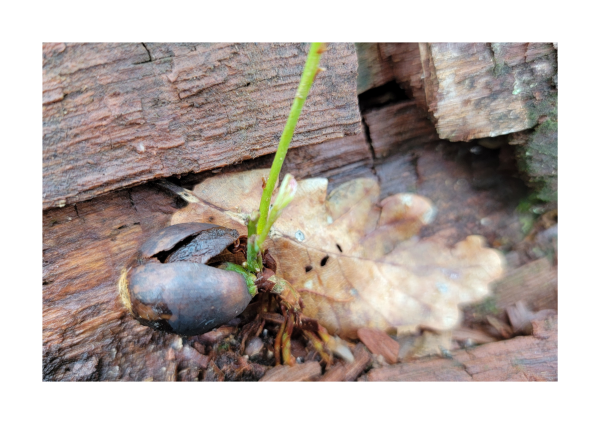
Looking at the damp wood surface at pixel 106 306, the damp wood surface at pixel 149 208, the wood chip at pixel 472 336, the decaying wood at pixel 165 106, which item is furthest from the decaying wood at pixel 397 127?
the wood chip at pixel 472 336

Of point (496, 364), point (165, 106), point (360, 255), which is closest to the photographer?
point (165, 106)

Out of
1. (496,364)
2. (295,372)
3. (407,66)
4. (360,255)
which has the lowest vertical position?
(496,364)

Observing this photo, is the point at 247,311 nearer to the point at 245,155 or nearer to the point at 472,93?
the point at 245,155

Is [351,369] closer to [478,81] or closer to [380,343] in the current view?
[380,343]

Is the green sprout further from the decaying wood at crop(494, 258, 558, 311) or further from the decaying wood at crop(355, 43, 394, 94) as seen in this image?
the decaying wood at crop(494, 258, 558, 311)

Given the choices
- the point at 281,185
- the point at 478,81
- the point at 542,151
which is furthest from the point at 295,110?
the point at 542,151

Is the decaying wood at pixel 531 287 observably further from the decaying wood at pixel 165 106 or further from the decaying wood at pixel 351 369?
the decaying wood at pixel 165 106
